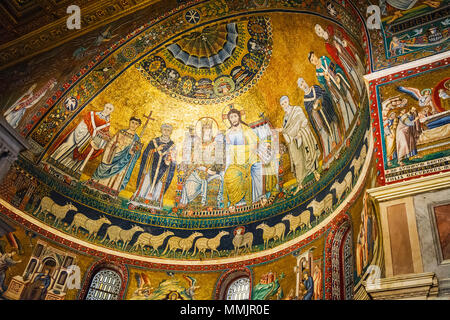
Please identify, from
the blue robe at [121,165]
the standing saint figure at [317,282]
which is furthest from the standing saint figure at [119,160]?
the standing saint figure at [317,282]

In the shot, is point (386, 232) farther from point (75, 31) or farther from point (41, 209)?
point (41, 209)

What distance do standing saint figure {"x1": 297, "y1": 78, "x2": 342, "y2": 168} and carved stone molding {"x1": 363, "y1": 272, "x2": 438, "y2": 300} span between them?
7303 mm

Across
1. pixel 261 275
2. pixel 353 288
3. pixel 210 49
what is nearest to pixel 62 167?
pixel 210 49

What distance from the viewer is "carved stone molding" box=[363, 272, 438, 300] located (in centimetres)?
727

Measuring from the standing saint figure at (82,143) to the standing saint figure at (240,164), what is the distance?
4590 millimetres

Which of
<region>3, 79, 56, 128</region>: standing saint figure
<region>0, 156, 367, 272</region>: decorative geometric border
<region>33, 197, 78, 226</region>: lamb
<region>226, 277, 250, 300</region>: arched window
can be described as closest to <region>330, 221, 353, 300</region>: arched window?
<region>0, 156, 367, 272</region>: decorative geometric border

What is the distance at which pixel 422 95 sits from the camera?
9781 millimetres

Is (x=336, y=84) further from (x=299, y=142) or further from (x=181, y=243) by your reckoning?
(x=181, y=243)

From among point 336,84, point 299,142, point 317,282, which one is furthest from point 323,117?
point 317,282

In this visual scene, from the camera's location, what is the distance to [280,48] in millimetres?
15914

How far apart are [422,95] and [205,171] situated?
9.81 meters

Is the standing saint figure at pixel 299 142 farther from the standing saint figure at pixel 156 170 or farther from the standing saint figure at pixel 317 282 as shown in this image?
the standing saint figure at pixel 156 170

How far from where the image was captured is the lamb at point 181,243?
54.4 feet

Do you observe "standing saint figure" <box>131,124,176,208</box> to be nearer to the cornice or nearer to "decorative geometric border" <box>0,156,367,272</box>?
"decorative geometric border" <box>0,156,367,272</box>
